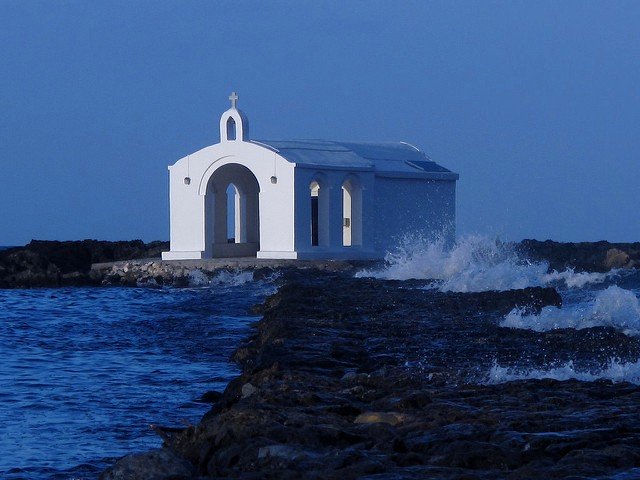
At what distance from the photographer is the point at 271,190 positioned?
90.8 feet

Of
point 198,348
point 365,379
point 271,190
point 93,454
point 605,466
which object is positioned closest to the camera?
point 605,466

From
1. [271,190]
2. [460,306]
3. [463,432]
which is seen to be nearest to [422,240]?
[271,190]

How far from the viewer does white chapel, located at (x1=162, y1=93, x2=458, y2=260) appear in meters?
27.6

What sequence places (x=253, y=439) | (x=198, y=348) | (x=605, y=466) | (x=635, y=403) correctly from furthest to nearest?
(x=198, y=348) → (x=635, y=403) → (x=253, y=439) → (x=605, y=466)

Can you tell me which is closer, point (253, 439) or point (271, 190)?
point (253, 439)

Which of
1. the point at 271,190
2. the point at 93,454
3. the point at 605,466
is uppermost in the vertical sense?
the point at 271,190

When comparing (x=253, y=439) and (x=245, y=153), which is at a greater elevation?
(x=245, y=153)

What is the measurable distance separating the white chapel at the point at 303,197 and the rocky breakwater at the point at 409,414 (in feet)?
48.0

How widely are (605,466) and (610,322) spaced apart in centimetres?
851

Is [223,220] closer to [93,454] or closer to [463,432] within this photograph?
[93,454]

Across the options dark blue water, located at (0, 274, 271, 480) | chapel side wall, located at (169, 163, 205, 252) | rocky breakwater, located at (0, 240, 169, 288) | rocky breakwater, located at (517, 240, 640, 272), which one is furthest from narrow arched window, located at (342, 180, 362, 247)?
rocky breakwater, located at (517, 240, 640, 272)

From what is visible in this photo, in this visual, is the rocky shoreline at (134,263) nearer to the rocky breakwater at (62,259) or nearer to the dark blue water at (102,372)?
the rocky breakwater at (62,259)

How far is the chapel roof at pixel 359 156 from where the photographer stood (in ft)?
93.1

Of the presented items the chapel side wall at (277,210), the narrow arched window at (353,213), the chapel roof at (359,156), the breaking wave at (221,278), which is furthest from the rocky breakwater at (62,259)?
the narrow arched window at (353,213)
